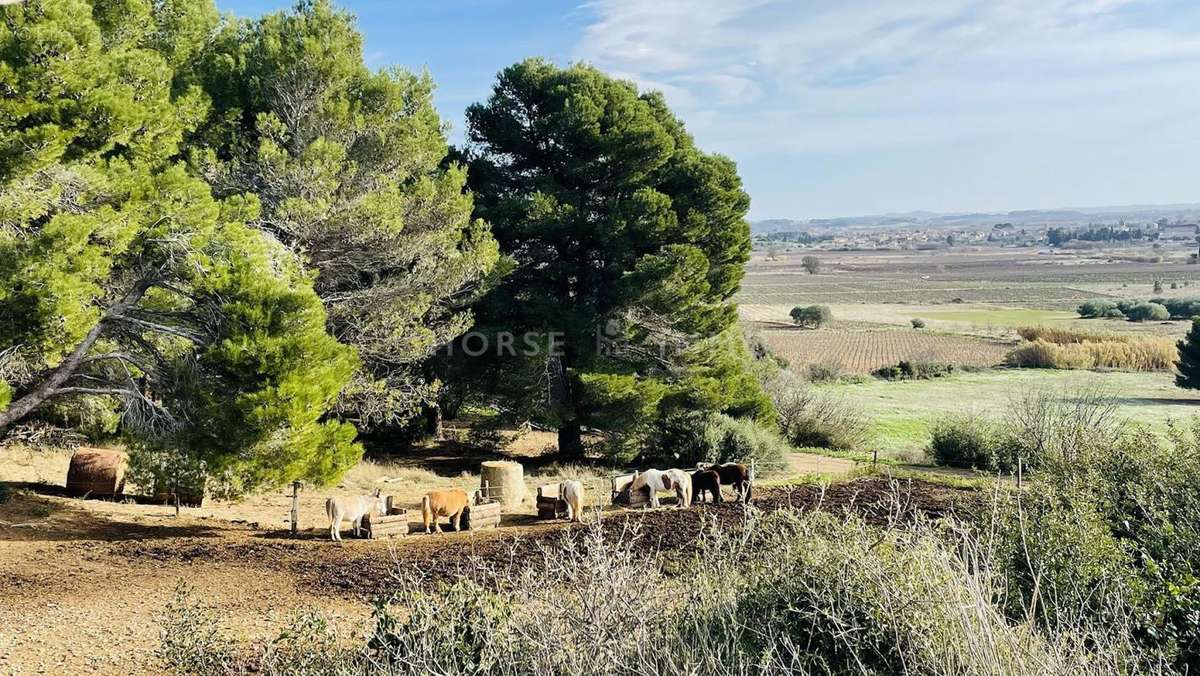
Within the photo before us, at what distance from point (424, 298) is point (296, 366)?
5964 millimetres

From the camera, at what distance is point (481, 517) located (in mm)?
11789

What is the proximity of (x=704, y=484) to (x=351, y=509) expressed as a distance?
17.8 feet

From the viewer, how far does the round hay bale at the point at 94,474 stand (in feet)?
43.9

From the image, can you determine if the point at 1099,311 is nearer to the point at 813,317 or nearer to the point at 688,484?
the point at 813,317

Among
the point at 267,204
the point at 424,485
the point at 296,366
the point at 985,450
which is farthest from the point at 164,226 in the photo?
the point at 985,450

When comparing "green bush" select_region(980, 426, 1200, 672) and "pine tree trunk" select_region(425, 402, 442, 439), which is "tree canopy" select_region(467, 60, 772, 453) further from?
"green bush" select_region(980, 426, 1200, 672)

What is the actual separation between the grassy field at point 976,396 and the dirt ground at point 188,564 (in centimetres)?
1506

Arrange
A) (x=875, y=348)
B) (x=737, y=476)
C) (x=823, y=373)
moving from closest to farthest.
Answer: (x=737, y=476), (x=823, y=373), (x=875, y=348)

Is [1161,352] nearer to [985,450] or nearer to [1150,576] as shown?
[985,450]

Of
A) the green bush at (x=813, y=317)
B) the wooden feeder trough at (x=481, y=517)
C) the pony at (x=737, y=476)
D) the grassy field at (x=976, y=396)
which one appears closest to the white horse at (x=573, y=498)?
the wooden feeder trough at (x=481, y=517)

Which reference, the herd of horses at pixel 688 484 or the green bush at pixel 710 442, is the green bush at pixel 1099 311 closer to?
the green bush at pixel 710 442

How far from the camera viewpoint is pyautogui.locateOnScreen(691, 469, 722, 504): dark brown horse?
12.8m

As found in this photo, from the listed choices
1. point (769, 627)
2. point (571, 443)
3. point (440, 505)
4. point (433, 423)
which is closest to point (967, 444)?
point (571, 443)

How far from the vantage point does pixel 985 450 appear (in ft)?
61.7
